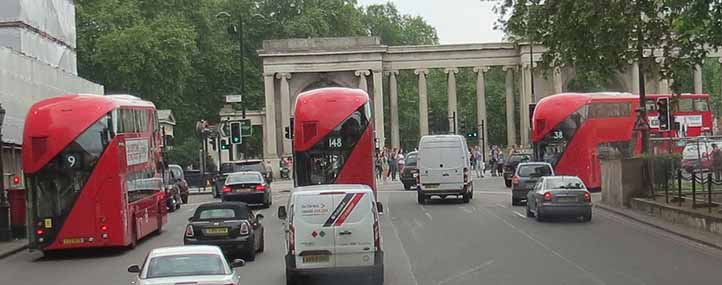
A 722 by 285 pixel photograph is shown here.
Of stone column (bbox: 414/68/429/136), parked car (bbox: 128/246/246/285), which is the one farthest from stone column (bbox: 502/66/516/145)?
parked car (bbox: 128/246/246/285)

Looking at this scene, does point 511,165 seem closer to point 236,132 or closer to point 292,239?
point 236,132

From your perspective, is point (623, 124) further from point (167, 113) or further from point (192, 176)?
point (167, 113)

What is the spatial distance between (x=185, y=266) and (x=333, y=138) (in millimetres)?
18924

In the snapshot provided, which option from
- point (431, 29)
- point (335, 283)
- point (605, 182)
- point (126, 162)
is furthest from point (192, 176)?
point (431, 29)

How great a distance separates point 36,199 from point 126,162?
2.48 meters

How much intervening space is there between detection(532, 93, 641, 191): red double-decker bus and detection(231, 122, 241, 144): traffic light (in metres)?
14.8

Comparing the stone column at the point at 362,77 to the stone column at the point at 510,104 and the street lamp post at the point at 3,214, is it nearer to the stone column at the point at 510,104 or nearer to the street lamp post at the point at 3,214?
the stone column at the point at 510,104

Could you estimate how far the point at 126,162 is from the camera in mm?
26156

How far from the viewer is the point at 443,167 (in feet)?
130

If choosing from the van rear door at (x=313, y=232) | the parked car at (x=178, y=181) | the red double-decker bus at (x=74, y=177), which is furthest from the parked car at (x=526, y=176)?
the van rear door at (x=313, y=232)

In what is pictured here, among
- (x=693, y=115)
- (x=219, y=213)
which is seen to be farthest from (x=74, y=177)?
(x=693, y=115)

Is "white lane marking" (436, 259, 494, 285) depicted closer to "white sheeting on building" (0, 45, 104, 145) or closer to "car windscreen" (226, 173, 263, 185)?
"car windscreen" (226, 173, 263, 185)

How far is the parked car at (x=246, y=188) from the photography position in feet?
131

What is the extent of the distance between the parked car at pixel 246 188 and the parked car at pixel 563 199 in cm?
1379
